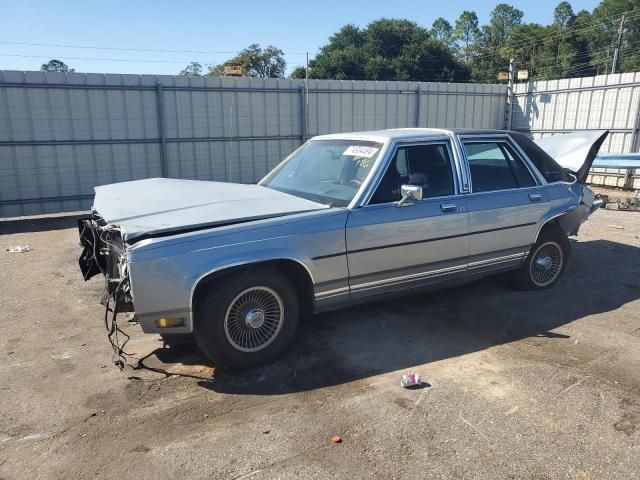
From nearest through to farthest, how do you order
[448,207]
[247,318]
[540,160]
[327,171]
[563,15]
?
[247,318], [448,207], [327,171], [540,160], [563,15]

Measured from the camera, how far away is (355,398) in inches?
145

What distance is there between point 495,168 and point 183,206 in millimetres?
3189

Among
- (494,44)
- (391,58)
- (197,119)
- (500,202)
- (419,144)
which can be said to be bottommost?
(500,202)

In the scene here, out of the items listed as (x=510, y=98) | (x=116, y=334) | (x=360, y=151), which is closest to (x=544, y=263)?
(x=360, y=151)

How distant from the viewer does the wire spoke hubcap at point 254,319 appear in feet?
13.0

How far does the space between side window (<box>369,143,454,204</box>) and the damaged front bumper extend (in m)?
2.12

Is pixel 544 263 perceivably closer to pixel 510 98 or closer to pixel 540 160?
pixel 540 160

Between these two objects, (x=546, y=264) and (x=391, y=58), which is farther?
(x=391, y=58)

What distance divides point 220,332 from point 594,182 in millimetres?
13366

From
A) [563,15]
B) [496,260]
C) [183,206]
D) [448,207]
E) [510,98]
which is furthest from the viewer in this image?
[563,15]

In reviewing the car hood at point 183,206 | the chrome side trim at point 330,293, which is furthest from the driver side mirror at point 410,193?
the chrome side trim at point 330,293

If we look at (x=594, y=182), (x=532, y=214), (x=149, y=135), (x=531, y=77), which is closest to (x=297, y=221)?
(x=532, y=214)

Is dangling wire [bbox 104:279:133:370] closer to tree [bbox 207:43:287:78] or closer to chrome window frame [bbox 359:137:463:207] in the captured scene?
chrome window frame [bbox 359:137:463:207]

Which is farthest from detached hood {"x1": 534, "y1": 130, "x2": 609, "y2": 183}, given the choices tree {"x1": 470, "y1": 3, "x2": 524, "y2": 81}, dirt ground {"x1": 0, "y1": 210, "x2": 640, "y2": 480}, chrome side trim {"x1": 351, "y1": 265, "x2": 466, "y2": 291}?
tree {"x1": 470, "y1": 3, "x2": 524, "y2": 81}
